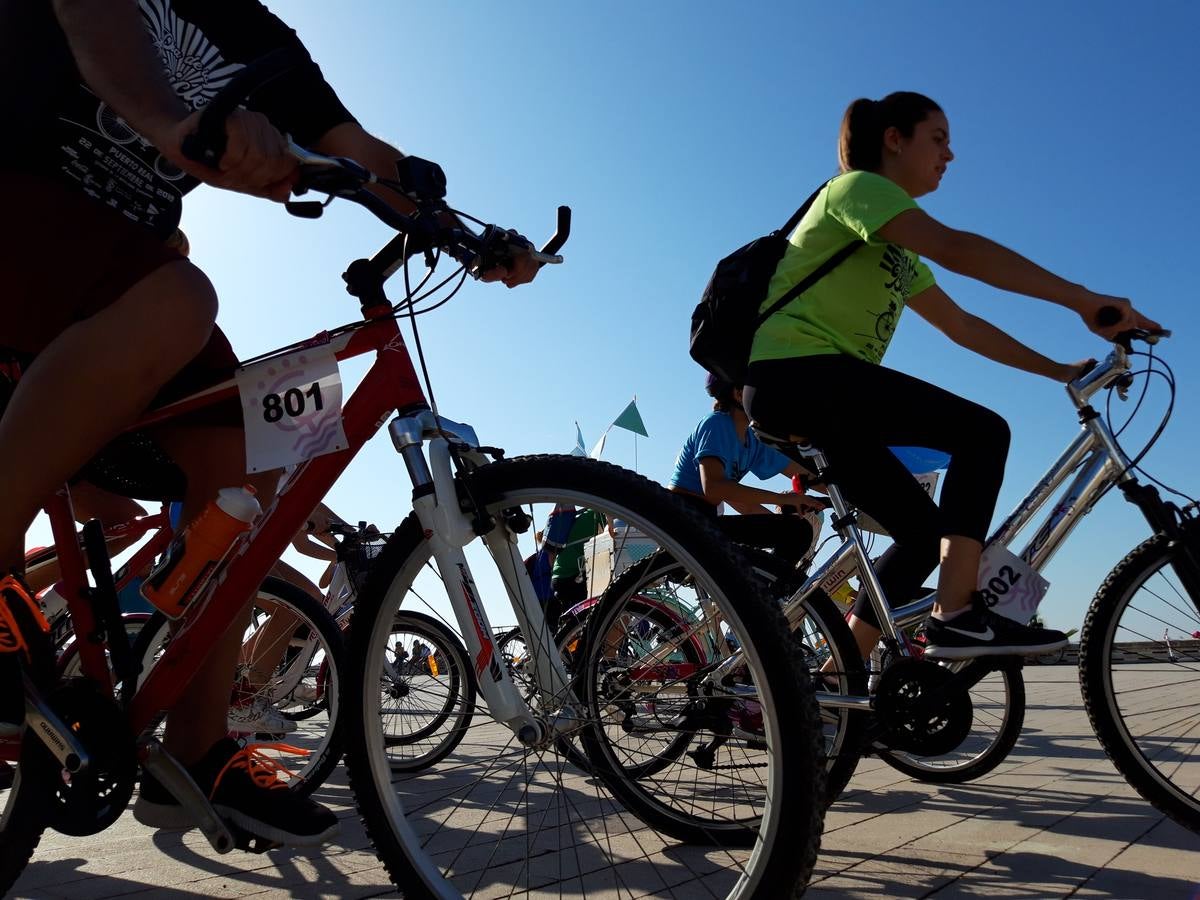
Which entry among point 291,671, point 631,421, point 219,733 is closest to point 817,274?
point 219,733

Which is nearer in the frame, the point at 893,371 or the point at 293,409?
the point at 293,409

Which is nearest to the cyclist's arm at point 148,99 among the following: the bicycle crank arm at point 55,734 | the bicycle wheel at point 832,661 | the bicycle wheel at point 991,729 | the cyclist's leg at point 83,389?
the cyclist's leg at point 83,389

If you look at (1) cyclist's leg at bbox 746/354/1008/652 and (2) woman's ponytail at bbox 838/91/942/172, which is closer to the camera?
(1) cyclist's leg at bbox 746/354/1008/652

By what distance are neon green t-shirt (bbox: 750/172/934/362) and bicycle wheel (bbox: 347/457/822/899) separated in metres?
1.03

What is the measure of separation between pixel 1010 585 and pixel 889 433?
541 mm

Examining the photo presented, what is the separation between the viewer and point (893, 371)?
2725mm

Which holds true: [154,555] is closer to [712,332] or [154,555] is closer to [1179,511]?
[712,332]

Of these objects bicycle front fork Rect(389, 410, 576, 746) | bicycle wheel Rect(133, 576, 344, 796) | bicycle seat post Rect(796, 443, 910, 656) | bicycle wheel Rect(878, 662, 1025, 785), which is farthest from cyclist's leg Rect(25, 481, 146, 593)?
bicycle wheel Rect(878, 662, 1025, 785)

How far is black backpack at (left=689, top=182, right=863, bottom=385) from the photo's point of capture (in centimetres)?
294

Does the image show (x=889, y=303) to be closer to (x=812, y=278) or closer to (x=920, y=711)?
(x=812, y=278)


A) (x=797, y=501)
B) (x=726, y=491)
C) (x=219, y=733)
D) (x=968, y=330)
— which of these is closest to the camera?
(x=219, y=733)

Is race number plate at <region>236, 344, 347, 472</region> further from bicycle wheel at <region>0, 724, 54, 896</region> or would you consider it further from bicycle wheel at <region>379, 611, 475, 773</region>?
bicycle wheel at <region>379, 611, 475, 773</region>

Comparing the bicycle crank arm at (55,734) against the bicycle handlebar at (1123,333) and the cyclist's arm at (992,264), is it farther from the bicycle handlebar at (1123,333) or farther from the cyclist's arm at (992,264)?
the bicycle handlebar at (1123,333)

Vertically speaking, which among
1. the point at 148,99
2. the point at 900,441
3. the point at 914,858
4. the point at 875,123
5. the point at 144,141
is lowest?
the point at 914,858
